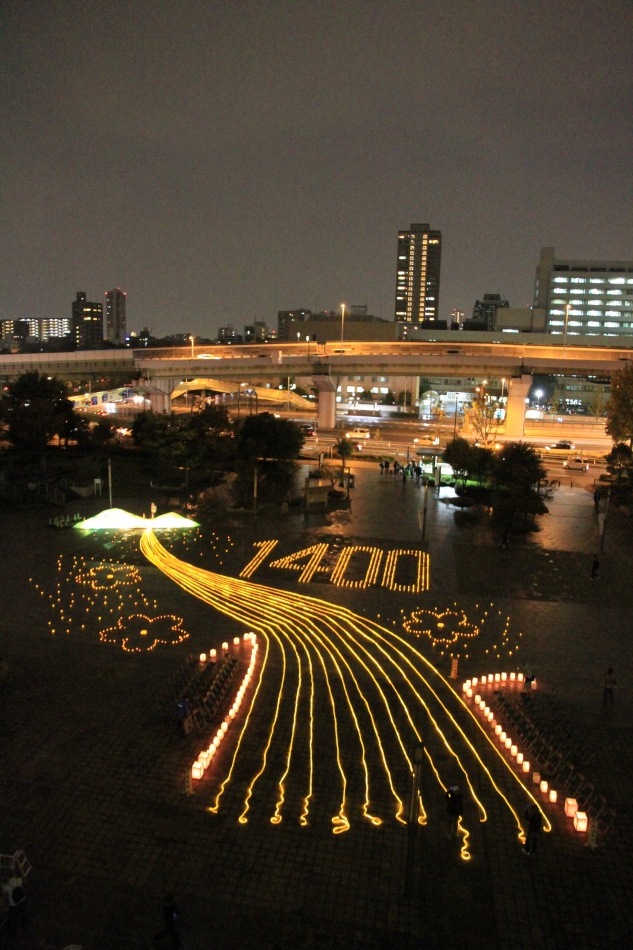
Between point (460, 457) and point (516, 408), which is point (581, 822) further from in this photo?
point (516, 408)

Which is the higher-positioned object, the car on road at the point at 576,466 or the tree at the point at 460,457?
the tree at the point at 460,457

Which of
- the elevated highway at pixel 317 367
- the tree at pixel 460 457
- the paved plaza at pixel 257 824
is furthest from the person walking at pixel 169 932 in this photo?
the elevated highway at pixel 317 367

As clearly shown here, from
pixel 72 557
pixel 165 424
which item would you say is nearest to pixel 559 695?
pixel 72 557

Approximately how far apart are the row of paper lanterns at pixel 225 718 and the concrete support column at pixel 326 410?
4292 centimetres

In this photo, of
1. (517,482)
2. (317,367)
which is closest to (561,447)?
(317,367)

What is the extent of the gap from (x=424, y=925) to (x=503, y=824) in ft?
7.48

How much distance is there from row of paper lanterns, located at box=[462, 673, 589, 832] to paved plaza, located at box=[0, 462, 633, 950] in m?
0.23

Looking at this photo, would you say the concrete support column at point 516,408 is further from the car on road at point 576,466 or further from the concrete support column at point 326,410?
the concrete support column at point 326,410

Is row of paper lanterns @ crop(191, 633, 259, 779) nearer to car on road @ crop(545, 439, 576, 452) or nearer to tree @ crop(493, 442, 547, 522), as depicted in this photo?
tree @ crop(493, 442, 547, 522)

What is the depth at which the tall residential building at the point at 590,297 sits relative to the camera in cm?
11294

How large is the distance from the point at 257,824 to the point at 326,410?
49.6 metres

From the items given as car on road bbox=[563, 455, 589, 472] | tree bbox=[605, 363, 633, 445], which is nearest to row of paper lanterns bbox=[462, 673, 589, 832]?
tree bbox=[605, 363, 633, 445]

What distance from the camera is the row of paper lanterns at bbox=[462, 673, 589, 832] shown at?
9570 millimetres

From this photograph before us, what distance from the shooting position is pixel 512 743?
37.9 ft
